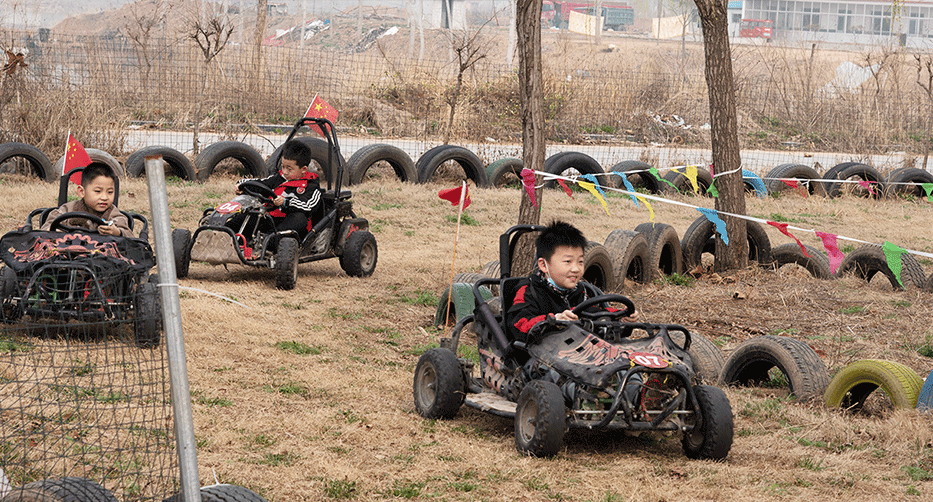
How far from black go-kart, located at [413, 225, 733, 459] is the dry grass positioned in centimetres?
16

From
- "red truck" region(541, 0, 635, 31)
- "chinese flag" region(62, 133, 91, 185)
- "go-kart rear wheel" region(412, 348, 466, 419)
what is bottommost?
"go-kart rear wheel" region(412, 348, 466, 419)

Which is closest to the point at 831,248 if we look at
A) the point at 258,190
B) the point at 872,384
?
the point at 872,384

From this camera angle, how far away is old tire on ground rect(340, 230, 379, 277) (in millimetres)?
9734

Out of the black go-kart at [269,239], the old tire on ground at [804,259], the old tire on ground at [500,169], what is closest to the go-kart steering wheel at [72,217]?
the black go-kart at [269,239]

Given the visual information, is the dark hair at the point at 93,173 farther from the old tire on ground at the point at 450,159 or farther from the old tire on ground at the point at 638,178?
the old tire on ground at the point at 638,178

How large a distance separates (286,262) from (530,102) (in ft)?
9.09

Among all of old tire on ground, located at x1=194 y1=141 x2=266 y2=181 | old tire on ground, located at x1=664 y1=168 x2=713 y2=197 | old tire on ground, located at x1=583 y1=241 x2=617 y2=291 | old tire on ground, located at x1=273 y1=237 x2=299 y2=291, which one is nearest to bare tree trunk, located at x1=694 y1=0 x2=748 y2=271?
old tire on ground, located at x1=583 y1=241 x2=617 y2=291

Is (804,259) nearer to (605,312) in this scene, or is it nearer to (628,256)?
(628,256)

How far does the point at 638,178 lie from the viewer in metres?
17.2

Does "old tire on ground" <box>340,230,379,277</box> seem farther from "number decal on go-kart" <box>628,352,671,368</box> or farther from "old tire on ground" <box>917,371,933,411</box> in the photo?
"old tire on ground" <box>917,371,933,411</box>

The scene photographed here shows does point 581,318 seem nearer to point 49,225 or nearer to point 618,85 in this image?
point 49,225

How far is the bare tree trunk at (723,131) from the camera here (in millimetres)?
10688

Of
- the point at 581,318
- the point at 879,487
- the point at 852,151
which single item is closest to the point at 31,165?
the point at 581,318

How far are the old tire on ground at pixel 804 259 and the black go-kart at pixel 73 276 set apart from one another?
7.35m
